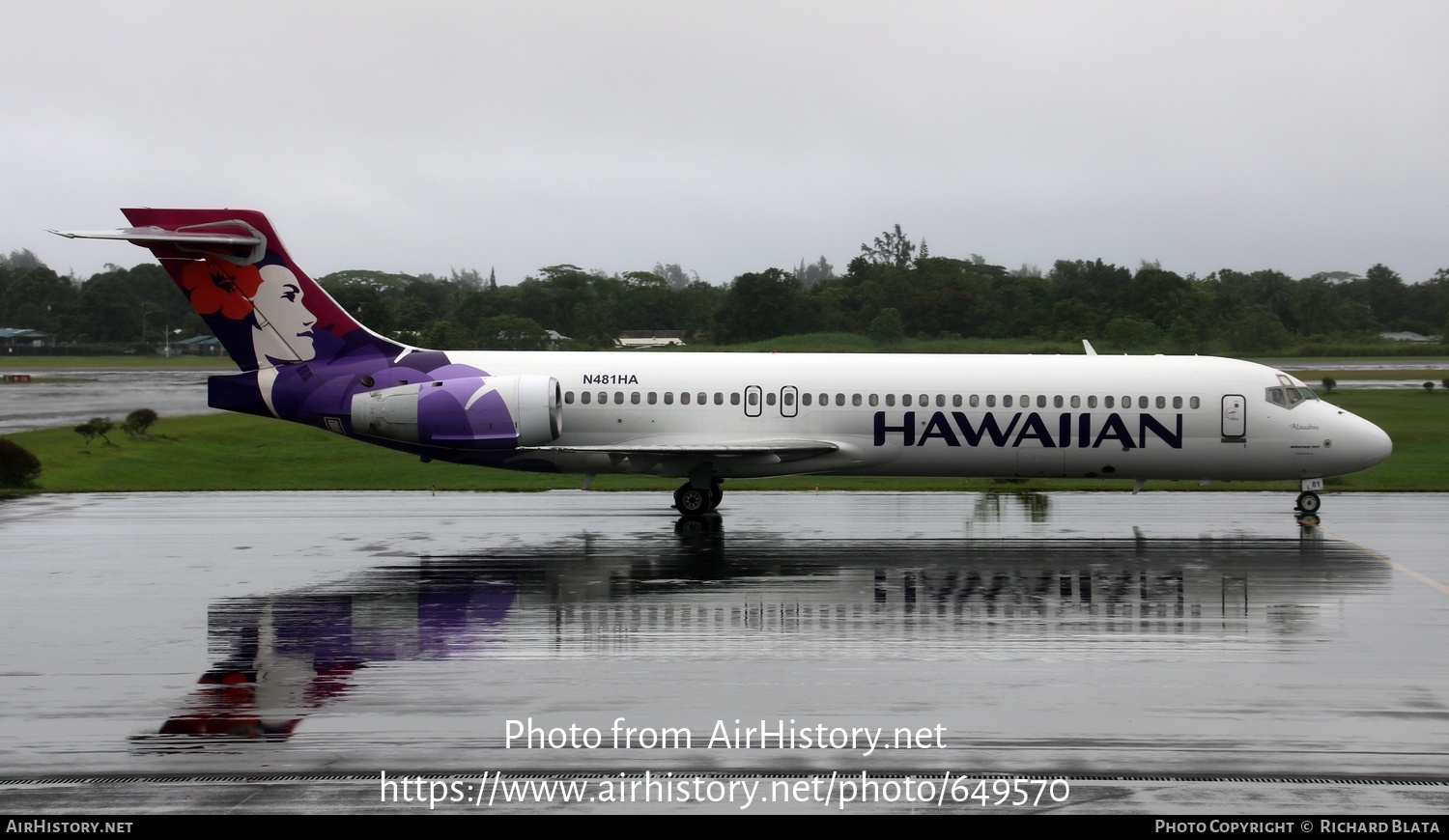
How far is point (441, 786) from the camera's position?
339 inches

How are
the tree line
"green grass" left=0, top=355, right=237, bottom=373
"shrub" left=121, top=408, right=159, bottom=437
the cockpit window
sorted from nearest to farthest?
the cockpit window < "shrub" left=121, top=408, right=159, bottom=437 < the tree line < "green grass" left=0, top=355, right=237, bottom=373

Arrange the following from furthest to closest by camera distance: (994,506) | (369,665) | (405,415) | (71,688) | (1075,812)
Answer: (994,506), (405,415), (369,665), (71,688), (1075,812)

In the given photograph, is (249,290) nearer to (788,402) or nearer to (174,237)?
(174,237)

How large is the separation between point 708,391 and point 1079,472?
7.04 meters

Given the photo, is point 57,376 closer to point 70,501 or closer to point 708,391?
point 70,501

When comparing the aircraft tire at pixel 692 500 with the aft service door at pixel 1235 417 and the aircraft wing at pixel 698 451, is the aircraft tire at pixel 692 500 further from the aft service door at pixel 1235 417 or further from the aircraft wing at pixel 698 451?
the aft service door at pixel 1235 417

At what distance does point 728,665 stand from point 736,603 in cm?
276

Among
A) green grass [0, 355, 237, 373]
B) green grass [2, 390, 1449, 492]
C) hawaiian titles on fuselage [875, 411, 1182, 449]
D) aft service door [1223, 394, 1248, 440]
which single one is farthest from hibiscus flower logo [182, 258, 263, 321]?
green grass [0, 355, 237, 373]

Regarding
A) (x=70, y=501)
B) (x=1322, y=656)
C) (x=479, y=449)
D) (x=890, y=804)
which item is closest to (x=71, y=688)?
(x=890, y=804)

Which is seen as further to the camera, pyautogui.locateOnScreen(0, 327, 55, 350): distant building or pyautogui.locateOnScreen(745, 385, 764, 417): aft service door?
pyautogui.locateOnScreen(0, 327, 55, 350): distant building

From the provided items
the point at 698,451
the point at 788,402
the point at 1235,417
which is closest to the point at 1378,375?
the point at 1235,417

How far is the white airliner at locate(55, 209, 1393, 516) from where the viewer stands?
Answer: 2084 centimetres

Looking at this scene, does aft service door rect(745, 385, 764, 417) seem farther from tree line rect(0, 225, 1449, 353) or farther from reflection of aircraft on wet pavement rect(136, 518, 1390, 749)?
tree line rect(0, 225, 1449, 353)

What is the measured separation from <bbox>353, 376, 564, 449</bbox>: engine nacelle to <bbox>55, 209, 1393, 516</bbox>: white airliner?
Result: 0.08 ft
